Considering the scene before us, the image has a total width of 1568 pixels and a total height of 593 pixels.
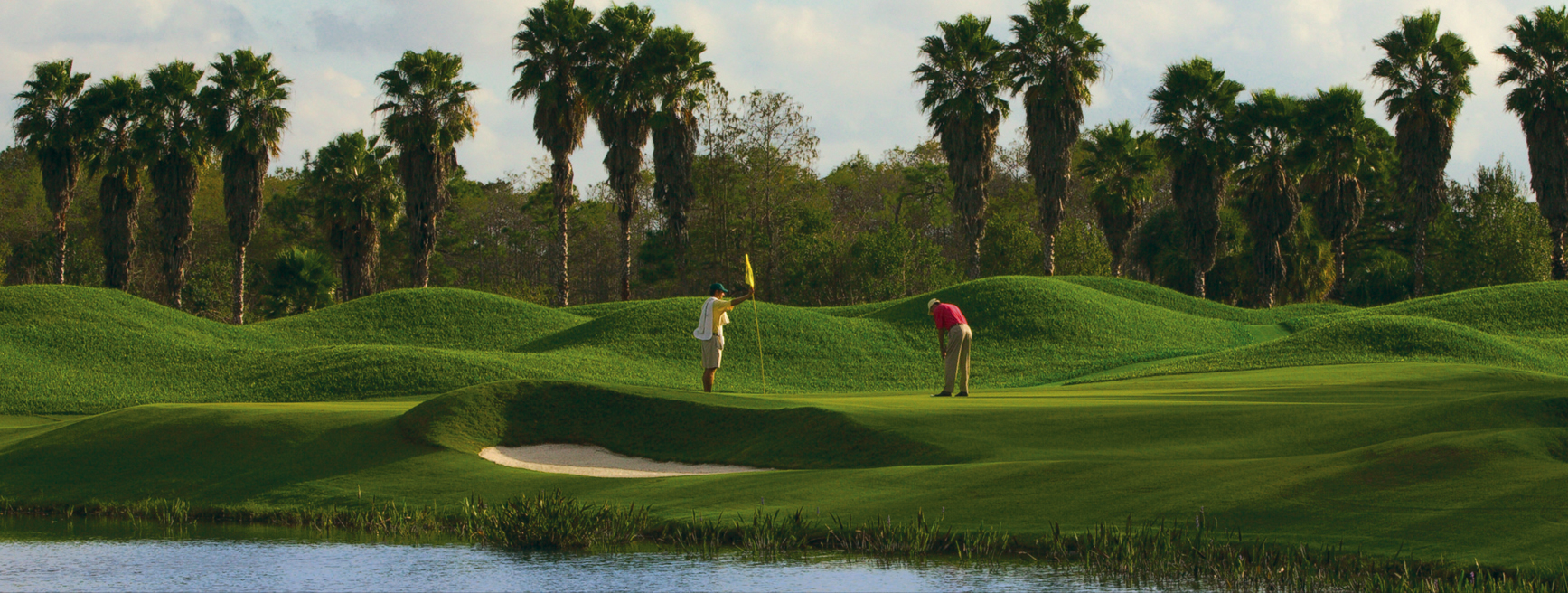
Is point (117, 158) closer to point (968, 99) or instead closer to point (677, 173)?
point (677, 173)

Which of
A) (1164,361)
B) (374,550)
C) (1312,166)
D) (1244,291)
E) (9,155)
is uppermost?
(9,155)

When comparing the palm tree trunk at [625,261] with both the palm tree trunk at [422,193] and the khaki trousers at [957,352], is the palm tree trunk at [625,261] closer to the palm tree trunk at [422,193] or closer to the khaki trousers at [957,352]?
the palm tree trunk at [422,193]

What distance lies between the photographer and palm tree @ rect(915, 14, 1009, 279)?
179 ft

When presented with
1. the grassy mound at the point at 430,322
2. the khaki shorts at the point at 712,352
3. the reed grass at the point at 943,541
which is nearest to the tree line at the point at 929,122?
the grassy mound at the point at 430,322

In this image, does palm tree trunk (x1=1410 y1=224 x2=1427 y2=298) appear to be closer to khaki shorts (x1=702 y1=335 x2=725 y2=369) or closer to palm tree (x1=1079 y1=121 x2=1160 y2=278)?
palm tree (x1=1079 y1=121 x2=1160 y2=278)

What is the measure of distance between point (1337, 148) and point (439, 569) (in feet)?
168

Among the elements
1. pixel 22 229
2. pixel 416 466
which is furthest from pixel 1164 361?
pixel 22 229

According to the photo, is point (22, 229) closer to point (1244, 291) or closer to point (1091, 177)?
point (1091, 177)

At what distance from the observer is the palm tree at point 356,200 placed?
179 ft

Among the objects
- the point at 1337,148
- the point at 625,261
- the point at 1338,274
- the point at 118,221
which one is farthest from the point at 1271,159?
the point at 118,221

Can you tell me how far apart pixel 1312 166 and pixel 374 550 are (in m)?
49.3

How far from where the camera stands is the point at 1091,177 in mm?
59781

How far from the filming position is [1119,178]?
5784 centimetres

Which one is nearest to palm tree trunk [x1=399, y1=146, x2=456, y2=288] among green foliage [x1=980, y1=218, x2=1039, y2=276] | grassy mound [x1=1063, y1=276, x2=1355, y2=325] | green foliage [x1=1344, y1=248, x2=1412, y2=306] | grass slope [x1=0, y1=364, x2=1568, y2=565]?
green foliage [x1=980, y1=218, x2=1039, y2=276]
